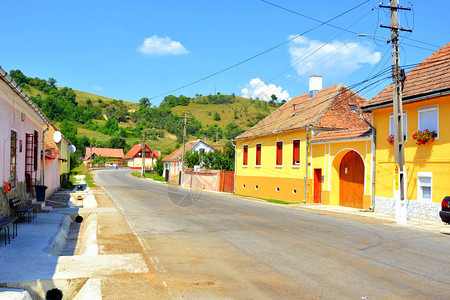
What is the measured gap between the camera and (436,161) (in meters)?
16.1

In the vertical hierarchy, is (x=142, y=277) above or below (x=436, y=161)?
below

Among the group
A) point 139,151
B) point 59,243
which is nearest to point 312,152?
point 59,243

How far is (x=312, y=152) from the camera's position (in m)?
24.9

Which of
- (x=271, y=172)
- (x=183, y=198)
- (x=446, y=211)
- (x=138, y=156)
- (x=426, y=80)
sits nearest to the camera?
(x=446, y=211)

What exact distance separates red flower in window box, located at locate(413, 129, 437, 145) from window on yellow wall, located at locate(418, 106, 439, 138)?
24 cm

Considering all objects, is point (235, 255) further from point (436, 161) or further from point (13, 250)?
point (436, 161)

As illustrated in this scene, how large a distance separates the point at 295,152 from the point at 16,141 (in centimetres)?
1779

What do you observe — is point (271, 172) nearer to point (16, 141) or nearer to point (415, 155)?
point (415, 155)

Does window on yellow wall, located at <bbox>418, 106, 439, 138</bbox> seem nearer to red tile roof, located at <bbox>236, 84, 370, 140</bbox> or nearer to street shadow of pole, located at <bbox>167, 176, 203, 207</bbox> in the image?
red tile roof, located at <bbox>236, 84, 370, 140</bbox>

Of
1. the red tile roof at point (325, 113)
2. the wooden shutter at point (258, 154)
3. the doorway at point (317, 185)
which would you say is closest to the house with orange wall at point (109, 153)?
the wooden shutter at point (258, 154)

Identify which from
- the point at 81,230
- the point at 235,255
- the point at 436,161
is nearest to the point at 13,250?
the point at 235,255

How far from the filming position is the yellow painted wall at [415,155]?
15820 millimetres

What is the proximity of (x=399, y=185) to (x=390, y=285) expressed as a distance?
9737 millimetres

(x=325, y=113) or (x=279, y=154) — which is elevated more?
(x=325, y=113)
